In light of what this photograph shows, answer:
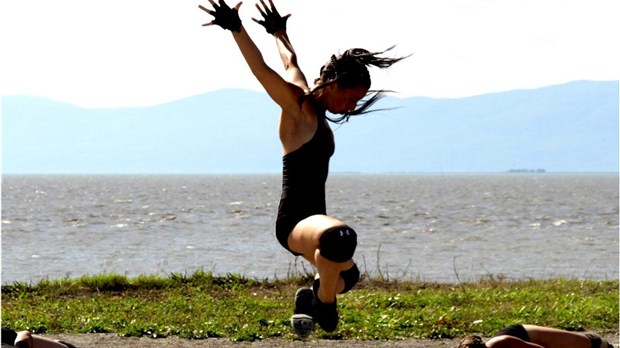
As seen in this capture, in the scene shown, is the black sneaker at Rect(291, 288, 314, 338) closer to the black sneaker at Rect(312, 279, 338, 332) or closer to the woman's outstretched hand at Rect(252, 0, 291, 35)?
the black sneaker at Rect(312, 279, 338, 332)

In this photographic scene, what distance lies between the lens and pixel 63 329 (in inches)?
526

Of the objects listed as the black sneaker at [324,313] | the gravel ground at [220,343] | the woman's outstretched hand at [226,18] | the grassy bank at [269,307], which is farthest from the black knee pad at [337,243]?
the grassy bank at [269,307]

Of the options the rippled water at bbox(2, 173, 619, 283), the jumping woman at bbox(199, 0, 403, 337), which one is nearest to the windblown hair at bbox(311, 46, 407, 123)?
the jumping woman at bbox(199, 0, 403, 337)

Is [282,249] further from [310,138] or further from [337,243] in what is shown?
[337,243]

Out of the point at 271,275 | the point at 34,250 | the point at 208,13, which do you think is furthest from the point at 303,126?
the point at 34,250

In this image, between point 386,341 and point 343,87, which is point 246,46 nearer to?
point 343,87

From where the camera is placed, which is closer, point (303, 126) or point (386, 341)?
point (303, 126)

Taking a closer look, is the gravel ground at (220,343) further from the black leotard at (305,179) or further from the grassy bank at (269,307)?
the black leotard at (305,179)

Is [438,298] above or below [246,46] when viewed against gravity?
below

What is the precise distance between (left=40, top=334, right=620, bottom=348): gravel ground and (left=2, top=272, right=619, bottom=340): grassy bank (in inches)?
9.3

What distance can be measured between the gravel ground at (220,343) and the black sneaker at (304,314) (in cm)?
502

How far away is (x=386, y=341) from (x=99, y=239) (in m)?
38.0

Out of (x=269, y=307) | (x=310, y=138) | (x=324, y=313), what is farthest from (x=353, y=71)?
(x=269, y=307)

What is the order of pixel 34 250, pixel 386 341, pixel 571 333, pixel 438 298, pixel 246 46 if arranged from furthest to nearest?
pixel 34 250 → pixel 438 298 → pixel 386 341 → pixel 571 333 → pixel 246 46
